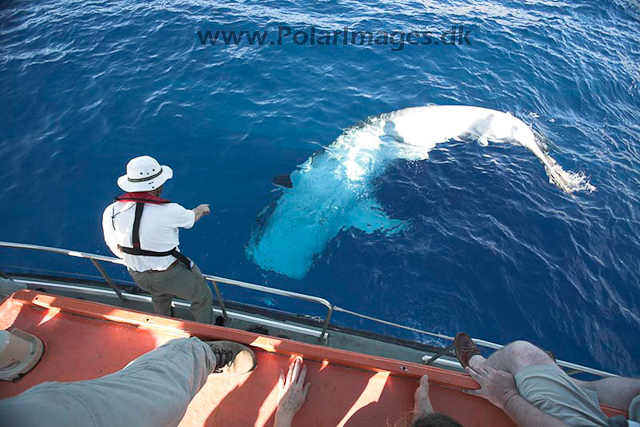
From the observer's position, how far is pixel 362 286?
24.5 ft

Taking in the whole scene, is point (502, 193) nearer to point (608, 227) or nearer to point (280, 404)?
point (608, 227)

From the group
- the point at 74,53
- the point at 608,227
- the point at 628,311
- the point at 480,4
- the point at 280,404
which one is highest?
the point at 480,4

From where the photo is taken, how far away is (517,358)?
348cm

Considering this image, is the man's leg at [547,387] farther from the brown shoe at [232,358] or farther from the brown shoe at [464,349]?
the brown shoe at [232,358]

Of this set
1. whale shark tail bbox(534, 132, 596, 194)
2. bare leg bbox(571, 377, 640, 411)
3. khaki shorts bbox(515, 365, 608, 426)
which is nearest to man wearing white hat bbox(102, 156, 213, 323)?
khaki shorts bbox(515, 365, 608, 426)

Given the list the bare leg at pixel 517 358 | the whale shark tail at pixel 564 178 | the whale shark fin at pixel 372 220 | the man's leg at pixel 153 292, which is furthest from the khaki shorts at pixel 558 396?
the whale shark tail at pixel 564 178

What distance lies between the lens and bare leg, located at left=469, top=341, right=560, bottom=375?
3365mm

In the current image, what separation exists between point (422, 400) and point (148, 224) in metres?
3.71

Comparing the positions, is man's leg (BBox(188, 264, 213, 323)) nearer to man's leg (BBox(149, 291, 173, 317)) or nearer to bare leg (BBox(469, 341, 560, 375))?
man's leg (BBox(149, 291, 173, 317))

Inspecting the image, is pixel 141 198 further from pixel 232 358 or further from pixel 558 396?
pixel 558 396

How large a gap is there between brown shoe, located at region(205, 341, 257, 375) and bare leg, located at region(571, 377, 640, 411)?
11.4 feet

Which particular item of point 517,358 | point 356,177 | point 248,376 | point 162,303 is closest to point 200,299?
point 162,303

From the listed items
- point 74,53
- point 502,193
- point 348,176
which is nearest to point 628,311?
point 502,193

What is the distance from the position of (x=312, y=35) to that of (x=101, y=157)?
10.9 metres
